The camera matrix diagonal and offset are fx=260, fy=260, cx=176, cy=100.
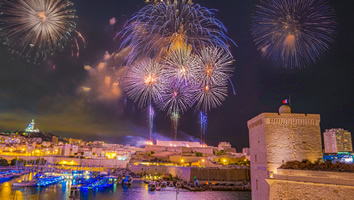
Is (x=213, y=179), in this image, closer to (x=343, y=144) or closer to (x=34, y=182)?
(x=34, y=182)

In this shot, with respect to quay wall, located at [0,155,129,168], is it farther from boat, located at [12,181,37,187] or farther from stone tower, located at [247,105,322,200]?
stone tower, located at [247,105,322,200]

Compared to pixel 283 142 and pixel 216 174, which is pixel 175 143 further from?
pixel 283 142

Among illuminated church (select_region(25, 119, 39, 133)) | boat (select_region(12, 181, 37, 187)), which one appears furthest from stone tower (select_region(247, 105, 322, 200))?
illuminated church (select_region(25, 119, 39, 133))

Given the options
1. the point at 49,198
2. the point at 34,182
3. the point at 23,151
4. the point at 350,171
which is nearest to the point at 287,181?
the point at 350,171

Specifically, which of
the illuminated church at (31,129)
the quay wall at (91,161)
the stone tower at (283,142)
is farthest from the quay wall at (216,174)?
the illuminated church at (31,129)

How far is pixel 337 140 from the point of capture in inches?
Result: 3595

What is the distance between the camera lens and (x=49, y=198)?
99.1 feet

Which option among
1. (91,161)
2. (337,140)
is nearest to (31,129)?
(91,161)

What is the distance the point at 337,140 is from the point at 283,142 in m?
91.2

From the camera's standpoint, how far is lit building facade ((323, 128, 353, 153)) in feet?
291

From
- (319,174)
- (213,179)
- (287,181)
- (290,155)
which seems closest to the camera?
(319,174)

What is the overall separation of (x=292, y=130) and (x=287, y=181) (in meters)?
4.04

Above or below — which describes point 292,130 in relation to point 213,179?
above

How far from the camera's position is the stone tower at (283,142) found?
1573 cm
